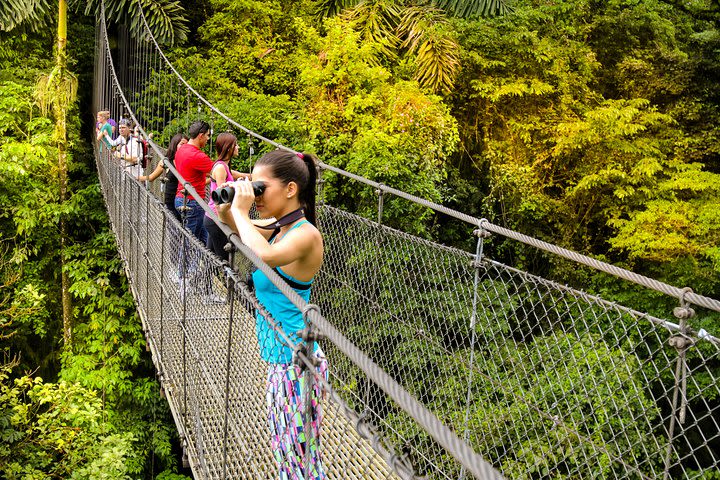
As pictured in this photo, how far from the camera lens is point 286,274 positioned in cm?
150

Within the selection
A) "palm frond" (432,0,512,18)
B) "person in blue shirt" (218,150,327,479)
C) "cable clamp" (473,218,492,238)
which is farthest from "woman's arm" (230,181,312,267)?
"palm frond" (432,0,512,18)

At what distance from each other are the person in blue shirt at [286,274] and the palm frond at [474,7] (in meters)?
7.22

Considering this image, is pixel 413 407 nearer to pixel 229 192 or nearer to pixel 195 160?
pixel 229 192

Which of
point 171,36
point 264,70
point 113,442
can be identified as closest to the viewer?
point 113,442

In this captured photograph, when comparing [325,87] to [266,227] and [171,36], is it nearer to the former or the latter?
[171,36]

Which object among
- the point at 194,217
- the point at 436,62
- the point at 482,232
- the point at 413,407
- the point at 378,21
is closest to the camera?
the point at 413,407

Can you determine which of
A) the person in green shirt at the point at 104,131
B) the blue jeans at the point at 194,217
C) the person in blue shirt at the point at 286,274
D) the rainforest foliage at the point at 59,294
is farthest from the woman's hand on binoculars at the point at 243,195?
the rainforest foliage at the point at 59,294

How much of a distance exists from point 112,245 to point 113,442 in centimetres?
294

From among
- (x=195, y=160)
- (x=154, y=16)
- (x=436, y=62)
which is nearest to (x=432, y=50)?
(x=436, y=62)

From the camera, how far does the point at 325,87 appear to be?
6.81m

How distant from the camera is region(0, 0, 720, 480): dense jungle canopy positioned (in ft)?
21.3

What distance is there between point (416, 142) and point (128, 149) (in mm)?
2554

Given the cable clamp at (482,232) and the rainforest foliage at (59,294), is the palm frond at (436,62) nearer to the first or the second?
the rainforest foliage at (59,294)

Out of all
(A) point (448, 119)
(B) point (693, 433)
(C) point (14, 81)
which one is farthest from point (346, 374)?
(C) point (14, 81)
